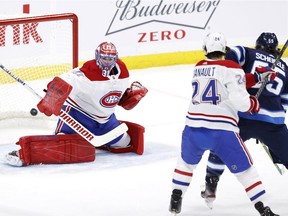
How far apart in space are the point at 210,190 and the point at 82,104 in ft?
3.69

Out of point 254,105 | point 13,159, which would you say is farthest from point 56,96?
point 254,105

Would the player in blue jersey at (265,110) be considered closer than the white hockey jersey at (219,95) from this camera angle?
No

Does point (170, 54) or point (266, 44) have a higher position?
point (266, 44)

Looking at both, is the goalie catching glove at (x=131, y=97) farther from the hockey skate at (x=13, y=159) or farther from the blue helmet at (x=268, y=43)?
the blue helmet at (x=268, y=43)

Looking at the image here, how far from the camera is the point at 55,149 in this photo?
5.56 meters

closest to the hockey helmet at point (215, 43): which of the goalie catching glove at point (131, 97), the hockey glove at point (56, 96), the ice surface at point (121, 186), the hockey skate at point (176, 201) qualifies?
the hockey skate at point (176, 201)

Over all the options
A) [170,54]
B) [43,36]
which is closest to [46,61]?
[43,36]

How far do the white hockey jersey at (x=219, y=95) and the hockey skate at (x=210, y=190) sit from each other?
0.42 metres

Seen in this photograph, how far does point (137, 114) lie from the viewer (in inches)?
272

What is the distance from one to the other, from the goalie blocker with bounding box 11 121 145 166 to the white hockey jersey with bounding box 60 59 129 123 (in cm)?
18

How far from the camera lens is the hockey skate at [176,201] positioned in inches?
179

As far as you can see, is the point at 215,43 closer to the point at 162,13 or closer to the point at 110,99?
the point at 110,99

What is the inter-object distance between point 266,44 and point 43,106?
1.35m

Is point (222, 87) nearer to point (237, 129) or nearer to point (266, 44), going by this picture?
point (237, 129)
